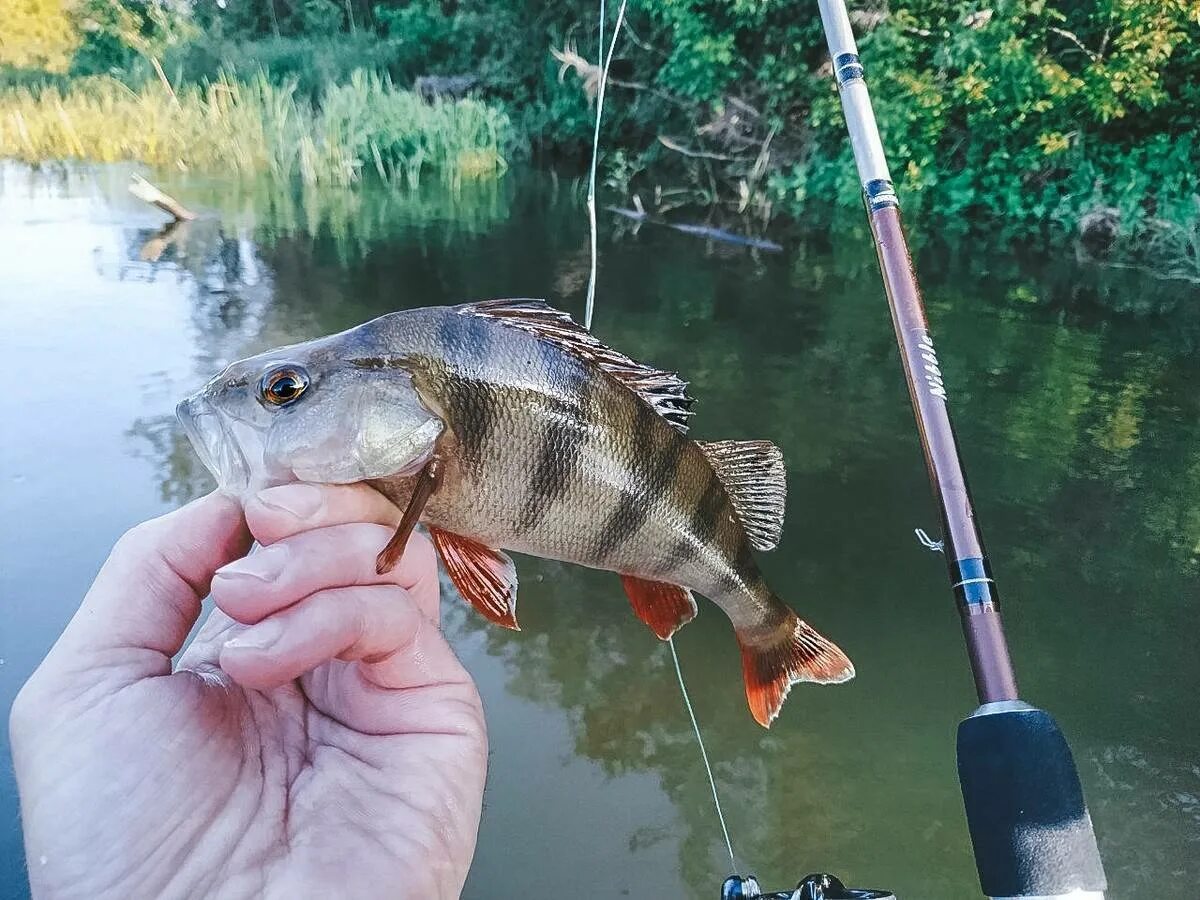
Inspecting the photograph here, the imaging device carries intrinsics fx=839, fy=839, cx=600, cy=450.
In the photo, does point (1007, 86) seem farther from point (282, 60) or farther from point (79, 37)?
point (79, 37)

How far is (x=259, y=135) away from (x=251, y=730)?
11.5m

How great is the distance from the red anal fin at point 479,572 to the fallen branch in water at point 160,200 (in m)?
7.56

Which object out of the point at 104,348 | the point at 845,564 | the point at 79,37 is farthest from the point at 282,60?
the point at 845,564

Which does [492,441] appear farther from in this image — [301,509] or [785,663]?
[785,663]

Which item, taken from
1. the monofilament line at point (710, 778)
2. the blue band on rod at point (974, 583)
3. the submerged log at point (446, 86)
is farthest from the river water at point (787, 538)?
the submerged log at point (446, 86)

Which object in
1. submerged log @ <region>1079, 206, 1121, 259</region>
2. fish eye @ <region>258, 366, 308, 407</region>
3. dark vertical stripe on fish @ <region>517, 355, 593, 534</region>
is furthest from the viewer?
submerged log @ <region>1079, 206, 1121, 259</region>

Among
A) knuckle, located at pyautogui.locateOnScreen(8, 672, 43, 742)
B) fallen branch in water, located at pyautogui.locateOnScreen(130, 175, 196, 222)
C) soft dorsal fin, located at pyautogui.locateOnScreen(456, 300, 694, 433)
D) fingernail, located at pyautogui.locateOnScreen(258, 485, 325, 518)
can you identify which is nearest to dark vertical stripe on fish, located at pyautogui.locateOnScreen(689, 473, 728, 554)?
soft dorsal fin, located at pyautogui.locateOnScreen(456, 300, 694, 433)

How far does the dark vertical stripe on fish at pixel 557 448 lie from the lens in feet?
4.27

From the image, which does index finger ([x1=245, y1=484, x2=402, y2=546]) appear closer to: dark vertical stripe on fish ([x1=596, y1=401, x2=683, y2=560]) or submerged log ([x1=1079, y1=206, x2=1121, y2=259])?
dark vertical stripe on fish ([x1=596, y1=401, x2=683, y2=560])

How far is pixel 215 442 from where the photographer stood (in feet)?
3.92

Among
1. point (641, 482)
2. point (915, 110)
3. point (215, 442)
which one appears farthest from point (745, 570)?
point (915, 110)

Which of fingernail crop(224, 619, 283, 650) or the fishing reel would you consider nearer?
fingernail crop(224, 619, 283, 650)

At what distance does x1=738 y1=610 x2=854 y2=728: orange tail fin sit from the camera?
172cm

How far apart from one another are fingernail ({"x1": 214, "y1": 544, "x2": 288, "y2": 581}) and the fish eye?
0.72 feet
